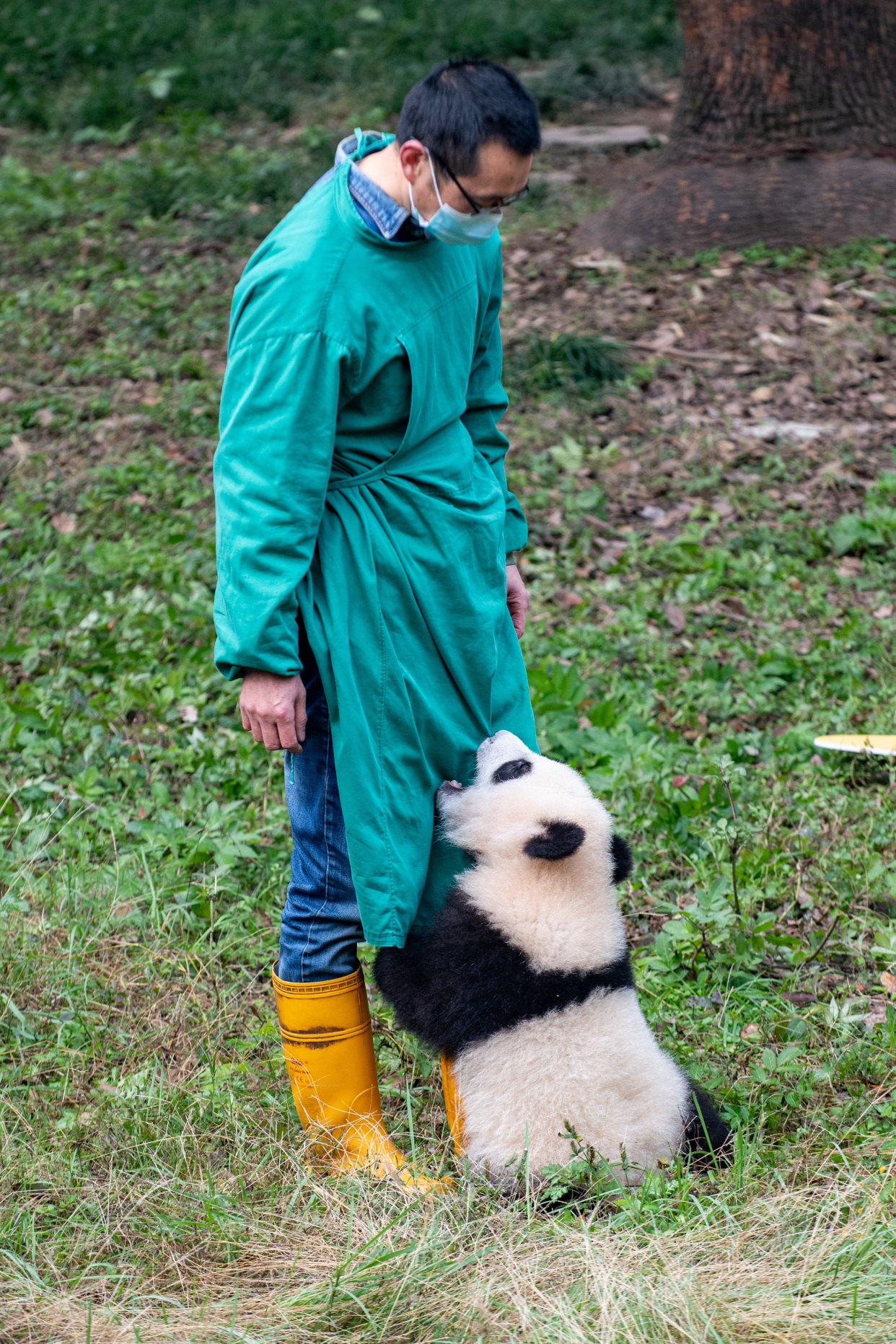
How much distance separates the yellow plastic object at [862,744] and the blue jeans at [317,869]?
82.6 inches

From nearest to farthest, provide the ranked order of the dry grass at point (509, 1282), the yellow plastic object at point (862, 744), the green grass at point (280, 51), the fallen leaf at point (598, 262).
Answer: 1. the dry grass at point (509, 1282)
2. the yellow plastic object at point (862, 744)
3. the fallen leaf at point (598, 262)
4. the green grass at point (280, 51)

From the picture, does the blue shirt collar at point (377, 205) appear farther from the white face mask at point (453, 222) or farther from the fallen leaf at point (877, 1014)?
the fallen leaf at point (877, 1014)

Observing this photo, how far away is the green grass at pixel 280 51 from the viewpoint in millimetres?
9664

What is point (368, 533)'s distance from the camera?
7.23 ft

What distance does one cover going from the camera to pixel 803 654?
4.62 m

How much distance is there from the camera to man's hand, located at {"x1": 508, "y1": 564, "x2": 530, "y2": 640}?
9.13 ft

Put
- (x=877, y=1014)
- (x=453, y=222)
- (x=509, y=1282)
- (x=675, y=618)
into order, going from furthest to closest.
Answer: (x=675, y=618) → (x=877, y=1014) → (x=453, y=222) → (x=509, y=1282)

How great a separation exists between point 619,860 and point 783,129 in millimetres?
6510

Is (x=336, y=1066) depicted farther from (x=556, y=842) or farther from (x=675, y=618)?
(x=675, y=618)

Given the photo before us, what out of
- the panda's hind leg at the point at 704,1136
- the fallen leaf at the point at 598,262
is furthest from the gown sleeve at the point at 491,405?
Answer: the fallen leaf at the point at 598,262

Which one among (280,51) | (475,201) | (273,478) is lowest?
(273,478)

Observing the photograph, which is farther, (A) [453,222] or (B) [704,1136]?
(B) [704,1136]

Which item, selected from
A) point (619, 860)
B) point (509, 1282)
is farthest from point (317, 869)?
point (509, 1282)

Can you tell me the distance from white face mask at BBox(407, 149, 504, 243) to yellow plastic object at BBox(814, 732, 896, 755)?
93.5 inches
